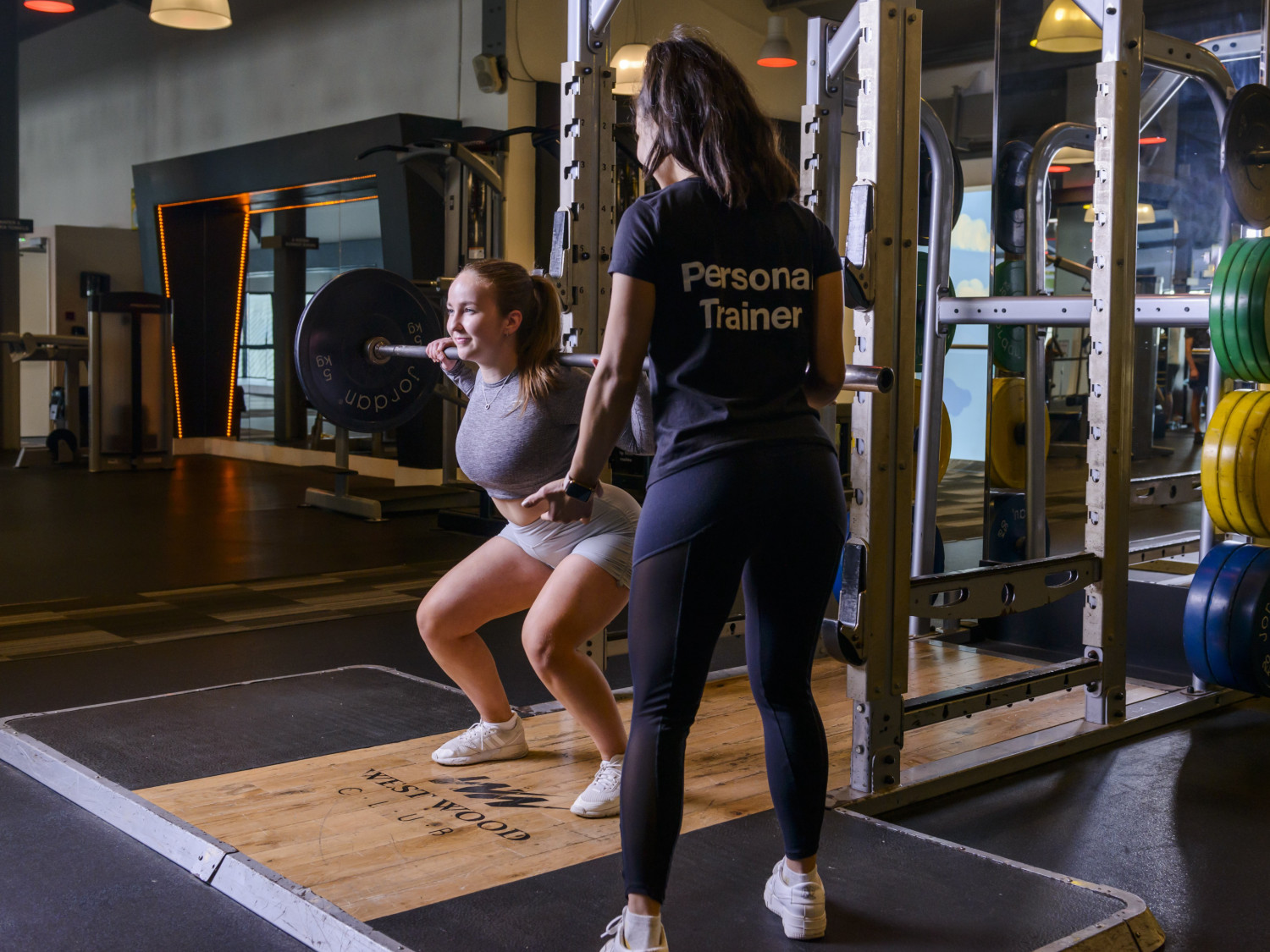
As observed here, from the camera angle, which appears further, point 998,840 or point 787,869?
point 998,840

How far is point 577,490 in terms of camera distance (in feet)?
5.64

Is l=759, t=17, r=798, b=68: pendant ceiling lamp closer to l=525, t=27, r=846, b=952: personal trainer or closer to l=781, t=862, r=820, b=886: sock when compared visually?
l=525, t=27, r=846, b=952: personal trainer

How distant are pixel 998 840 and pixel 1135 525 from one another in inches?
148

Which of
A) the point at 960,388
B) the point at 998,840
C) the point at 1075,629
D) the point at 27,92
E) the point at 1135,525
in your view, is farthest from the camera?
the point at 27,92

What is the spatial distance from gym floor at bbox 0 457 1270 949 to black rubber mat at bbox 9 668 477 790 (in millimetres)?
179

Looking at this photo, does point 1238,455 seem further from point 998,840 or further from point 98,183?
point 98,183

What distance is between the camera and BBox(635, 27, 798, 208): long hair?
1679 millimetres

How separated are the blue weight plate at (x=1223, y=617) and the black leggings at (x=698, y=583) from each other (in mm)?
1786

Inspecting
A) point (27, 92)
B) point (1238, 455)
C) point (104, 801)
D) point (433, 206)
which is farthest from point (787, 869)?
point (27, 92)

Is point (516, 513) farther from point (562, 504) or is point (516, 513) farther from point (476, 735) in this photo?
point (562, 504)

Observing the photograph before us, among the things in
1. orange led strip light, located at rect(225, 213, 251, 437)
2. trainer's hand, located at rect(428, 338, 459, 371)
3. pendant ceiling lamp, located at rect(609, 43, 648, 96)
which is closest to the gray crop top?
trainer's hand, located at rect(428, 338, 459, 371)

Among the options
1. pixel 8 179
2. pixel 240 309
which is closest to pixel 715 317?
pixel 240 309

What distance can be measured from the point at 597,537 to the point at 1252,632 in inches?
67.8

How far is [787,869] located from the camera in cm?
188
